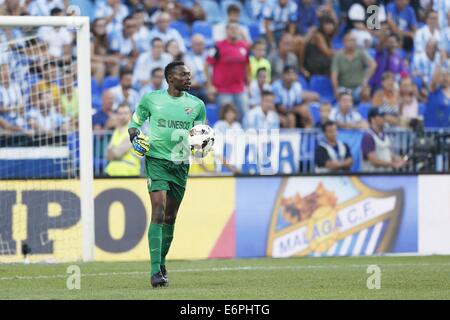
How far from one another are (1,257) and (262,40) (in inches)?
295

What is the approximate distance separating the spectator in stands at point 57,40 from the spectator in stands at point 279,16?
4.12m

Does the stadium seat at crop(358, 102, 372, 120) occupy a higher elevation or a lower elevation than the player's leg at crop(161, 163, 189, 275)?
higher

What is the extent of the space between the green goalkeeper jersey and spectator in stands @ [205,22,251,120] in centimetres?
811

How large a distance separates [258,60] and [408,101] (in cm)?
291

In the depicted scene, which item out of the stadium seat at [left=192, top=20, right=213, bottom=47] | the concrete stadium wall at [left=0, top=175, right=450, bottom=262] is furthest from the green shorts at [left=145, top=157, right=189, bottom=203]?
the stadium seat at [left=192, top=20, right=213, bottom=47]

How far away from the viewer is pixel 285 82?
68.4 ft

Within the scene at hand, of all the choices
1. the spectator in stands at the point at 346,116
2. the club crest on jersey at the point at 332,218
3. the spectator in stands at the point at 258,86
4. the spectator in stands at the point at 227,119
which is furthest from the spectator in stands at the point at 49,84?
the spectator in stands at the point at 346,116

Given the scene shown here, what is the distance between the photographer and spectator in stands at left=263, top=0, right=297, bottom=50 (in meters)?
21.8

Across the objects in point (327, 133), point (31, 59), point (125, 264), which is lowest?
point (125, 264)

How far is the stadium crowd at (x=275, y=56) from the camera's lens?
65.6ft

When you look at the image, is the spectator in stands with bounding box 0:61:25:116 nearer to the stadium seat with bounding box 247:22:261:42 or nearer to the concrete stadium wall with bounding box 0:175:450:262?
the concrete stadium wall with bounding box 0:175:450:262
